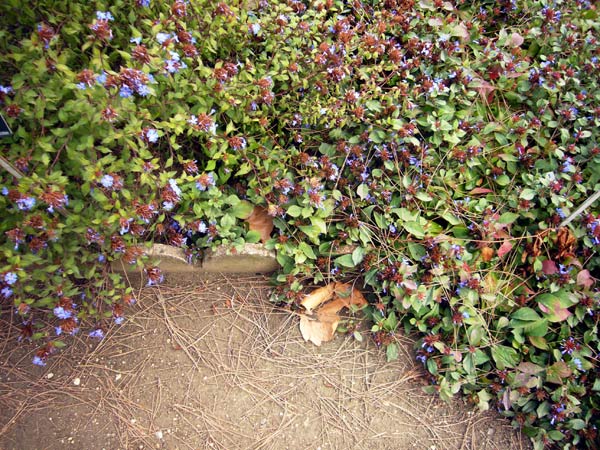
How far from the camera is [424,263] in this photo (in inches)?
92.4

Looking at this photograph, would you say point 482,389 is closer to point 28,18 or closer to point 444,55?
point 444,55

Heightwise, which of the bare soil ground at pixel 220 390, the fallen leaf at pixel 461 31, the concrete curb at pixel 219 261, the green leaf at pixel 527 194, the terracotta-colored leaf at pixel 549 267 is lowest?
the bare soil ground at pixel 220 390

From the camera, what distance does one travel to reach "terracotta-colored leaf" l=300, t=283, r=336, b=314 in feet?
7.90

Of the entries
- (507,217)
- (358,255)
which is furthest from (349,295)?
(507,217)

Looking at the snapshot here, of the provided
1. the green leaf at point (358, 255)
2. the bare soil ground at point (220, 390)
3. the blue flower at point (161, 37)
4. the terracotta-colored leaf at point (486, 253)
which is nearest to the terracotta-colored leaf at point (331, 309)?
the bare soil ground at point (220, 390)

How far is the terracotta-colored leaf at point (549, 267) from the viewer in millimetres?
2346

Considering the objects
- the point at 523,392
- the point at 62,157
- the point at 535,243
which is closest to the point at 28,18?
the point at 62,157

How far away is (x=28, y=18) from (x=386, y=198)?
1816 millimetres

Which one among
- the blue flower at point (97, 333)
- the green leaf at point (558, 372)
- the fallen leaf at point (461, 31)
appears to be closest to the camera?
the blue flower at point (97, 333)

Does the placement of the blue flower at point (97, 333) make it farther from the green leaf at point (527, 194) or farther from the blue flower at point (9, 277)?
the green leaf at point (527, 194)

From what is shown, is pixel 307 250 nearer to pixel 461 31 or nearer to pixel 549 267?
pixel 549 267

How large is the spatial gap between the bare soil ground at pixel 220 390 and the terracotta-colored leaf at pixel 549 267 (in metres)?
0.80

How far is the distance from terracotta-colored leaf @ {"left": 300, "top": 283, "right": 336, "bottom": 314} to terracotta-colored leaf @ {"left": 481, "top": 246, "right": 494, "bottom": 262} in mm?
819

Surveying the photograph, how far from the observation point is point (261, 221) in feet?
7.99
